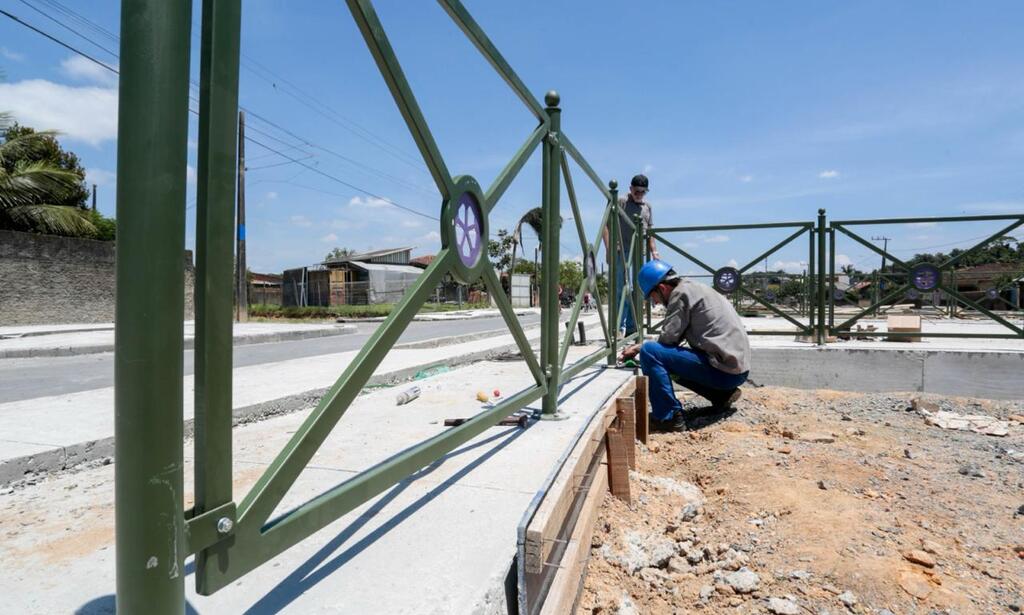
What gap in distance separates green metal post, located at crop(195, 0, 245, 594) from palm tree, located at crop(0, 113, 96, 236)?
70.7 ft

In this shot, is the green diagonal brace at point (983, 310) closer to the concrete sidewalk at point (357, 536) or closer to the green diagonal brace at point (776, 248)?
the green diagonal brace at point (776, 248)

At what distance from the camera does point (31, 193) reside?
17.8 meters

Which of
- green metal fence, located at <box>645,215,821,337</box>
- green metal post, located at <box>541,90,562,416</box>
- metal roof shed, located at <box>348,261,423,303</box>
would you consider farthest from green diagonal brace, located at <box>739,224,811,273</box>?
metal roof shed, located at <box>348,261,423,303</box>

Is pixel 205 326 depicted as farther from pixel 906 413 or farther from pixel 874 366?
pixel 874 366

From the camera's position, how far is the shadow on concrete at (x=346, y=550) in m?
Result: 1.31

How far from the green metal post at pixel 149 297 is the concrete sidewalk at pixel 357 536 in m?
0.51

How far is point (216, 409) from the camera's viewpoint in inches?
40.0

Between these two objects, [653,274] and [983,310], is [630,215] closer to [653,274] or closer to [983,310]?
[653,274]

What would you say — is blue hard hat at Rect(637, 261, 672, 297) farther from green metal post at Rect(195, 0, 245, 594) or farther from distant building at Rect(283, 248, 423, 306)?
distant building at Rect(283, 248, 423, 306)

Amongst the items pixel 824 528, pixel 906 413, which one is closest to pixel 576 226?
pixel 824 528

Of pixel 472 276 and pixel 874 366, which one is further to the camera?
pixel 874 366

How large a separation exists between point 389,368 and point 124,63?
467cm

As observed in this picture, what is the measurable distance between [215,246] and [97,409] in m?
3.30

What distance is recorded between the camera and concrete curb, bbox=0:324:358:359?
338 inches
